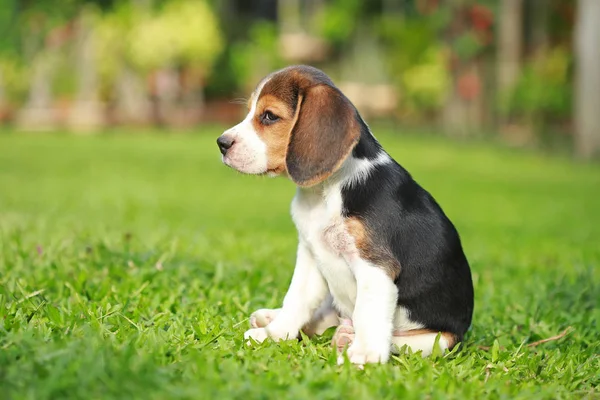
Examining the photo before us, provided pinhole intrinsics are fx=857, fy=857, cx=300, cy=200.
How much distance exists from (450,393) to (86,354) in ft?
4.41

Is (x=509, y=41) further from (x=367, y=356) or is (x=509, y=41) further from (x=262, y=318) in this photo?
(x=367, y=356)

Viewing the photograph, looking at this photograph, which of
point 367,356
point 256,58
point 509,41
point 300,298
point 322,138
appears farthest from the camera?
point 256,58

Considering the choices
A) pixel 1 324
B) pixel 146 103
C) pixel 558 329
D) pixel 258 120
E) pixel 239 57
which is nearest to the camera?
pixel 1 324

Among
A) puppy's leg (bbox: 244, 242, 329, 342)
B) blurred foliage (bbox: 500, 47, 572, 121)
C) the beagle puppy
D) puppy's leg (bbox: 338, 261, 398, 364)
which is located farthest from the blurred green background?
puppy's leg (bbox: 338, 261, 398, 364)

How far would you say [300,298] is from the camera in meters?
3.94

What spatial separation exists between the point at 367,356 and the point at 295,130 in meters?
1.00

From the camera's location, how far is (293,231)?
8.98m

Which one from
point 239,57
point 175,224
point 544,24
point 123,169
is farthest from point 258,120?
point 239,57

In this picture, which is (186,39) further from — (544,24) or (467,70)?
(544,24)

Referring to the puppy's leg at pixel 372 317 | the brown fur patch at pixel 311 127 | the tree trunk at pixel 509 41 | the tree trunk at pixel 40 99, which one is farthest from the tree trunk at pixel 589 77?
the puppy's leg at pixel 372 317

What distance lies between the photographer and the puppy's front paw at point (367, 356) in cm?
349

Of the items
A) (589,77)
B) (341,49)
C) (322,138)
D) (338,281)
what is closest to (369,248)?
(338,281)

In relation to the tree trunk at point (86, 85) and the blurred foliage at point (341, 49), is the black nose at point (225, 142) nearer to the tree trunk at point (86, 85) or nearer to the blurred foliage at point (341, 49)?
the blurred foliage at point (341, 49)

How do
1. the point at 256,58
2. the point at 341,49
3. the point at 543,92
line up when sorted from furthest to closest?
the point at 341,49
the point at 256,58
the point at 543,92
